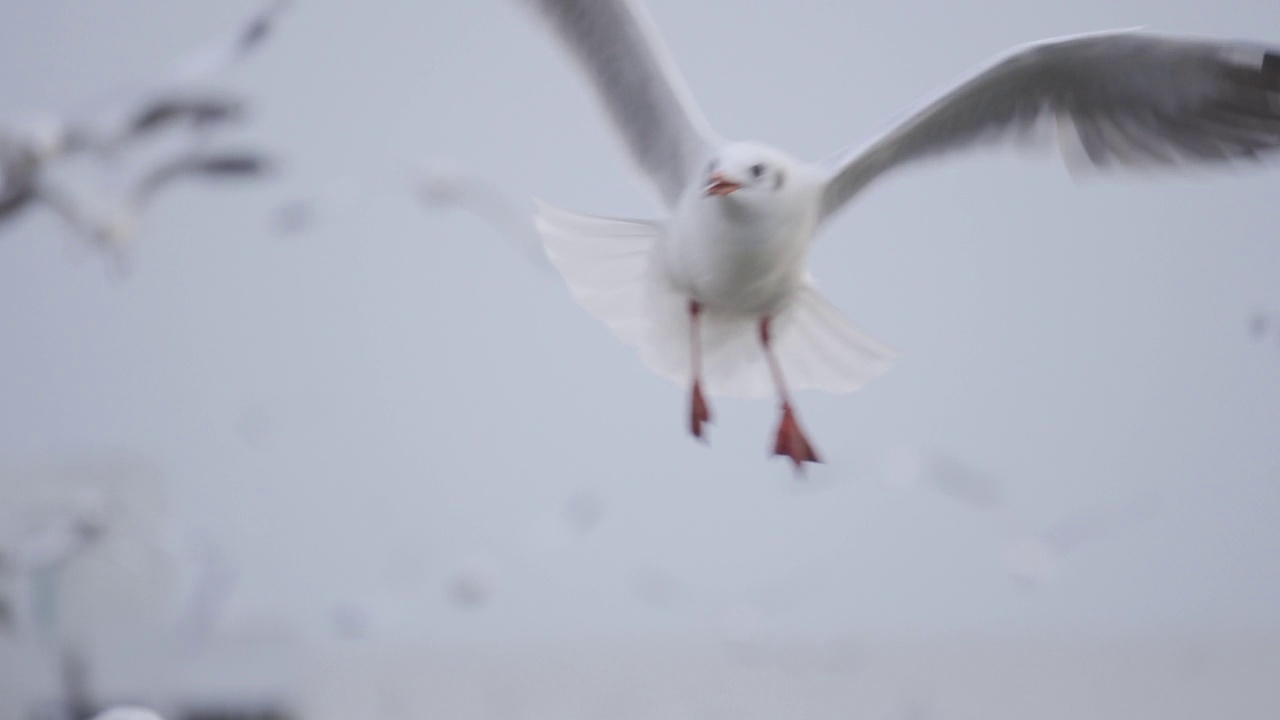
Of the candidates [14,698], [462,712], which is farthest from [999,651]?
[14,698]

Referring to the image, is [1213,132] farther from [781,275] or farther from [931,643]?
[931,643]

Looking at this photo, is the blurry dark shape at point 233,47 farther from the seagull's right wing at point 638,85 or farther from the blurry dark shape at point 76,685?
the blurry dark shape at point 76,685

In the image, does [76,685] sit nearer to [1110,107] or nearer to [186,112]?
[186,112]

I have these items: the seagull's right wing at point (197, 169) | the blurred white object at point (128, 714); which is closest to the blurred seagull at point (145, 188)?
the seagull's right wing at point (197, 169)

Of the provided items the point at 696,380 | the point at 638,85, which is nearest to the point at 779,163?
the point at 638,85

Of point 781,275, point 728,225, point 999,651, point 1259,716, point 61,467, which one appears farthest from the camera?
point 999,651

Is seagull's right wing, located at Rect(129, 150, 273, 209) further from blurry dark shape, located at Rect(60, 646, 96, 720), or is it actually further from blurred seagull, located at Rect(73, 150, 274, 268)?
blurry dark shape, located at Rect(60, 646, 96, 720)
